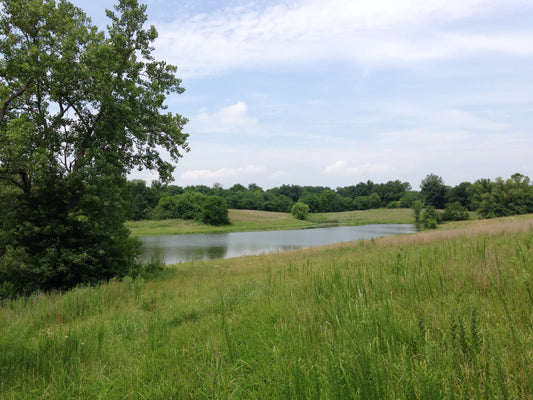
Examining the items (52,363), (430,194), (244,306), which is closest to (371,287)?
(244,306)

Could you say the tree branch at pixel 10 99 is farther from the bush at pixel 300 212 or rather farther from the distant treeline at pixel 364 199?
the bush at pixel 300 212

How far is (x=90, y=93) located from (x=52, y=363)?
10.8 m

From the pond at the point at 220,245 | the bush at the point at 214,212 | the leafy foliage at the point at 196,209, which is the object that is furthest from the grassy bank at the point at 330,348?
the leafy foliage at the point at 196,209

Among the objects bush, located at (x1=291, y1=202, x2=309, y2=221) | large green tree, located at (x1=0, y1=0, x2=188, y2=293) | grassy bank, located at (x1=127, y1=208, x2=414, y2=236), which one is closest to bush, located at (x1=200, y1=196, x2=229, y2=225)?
grassy bank, located at (x1=127, y1=208, x2=414, y2=236)

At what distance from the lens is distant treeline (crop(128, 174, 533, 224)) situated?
69.4 m

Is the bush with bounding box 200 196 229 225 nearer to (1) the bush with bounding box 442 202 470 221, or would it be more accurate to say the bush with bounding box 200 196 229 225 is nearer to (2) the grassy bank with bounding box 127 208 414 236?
(2) the grassy bank with bounding box 127 208 414 236

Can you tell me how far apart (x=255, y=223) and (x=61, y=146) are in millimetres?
73112

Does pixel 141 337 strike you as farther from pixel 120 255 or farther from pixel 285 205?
pixel 285 205

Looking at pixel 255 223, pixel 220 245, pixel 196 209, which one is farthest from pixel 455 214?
pixel 196 209

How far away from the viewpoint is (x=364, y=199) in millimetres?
146625

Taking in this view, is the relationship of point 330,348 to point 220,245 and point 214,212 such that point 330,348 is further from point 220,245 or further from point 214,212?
point 214,212

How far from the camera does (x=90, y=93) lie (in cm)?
1081

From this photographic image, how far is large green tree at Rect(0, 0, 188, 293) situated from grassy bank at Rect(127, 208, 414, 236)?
5187 centimetres

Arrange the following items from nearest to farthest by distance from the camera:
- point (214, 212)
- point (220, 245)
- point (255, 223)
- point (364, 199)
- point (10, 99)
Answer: point (10, 99) < point (220, 245) < point (214, 212) < point (255, 223) < point (364, 199)
